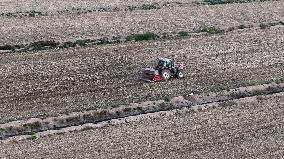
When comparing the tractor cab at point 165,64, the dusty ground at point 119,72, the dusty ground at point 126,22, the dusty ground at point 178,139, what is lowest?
the dusty ground at point 178,139

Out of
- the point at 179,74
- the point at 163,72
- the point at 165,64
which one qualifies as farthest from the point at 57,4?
the point at 179,74

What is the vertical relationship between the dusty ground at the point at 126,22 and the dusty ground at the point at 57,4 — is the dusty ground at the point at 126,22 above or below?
below

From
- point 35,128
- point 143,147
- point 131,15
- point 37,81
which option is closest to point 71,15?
point 131,15

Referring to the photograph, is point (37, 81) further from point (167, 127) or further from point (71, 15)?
point (71, 15)

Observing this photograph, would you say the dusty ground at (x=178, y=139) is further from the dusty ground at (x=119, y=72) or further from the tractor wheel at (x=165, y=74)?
the tractor wheel at (x=165, y=74)

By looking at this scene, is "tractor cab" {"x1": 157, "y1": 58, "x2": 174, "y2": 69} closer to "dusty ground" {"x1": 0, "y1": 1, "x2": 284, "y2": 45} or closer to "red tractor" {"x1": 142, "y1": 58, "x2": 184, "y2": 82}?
"red tractor" {"x1": 142, "y1": 58, "x2": 184, "y2": 82}

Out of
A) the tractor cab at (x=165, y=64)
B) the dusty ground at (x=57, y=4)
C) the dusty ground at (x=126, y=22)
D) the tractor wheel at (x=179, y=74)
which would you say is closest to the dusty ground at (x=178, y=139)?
the tractor wheel at (x=179, y=74)

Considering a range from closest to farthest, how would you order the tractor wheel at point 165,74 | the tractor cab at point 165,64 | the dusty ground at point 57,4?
the tractor wheel at point 165,74 < the tractor cab at point 165,64 < the dusty ground at point 57,4
